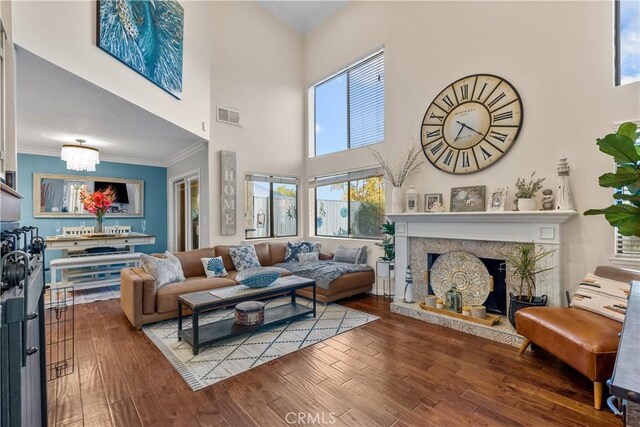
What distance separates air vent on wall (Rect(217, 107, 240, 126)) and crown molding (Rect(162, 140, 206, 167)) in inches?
22.0

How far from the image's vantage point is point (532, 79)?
3.35 meters

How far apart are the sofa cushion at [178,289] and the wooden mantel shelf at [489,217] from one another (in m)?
2.55

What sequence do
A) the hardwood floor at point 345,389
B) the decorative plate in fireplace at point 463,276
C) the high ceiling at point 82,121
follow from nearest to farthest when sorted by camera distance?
the hardwood floor at point 345,389, the high ceiling at point 82,121, the decorative plate in fireplace at point 463,276

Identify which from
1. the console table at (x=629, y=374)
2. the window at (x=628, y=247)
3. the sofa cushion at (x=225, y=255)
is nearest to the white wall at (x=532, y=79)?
the window at (x=628, y=247)

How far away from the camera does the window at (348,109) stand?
5121mm

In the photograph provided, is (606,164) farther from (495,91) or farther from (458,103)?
(458,103)

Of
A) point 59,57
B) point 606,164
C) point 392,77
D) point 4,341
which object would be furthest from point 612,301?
point 59,57

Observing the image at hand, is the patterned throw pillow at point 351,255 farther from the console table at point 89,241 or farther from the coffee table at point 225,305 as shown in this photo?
the console table at point 89,241

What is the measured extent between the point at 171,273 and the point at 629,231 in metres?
4.39

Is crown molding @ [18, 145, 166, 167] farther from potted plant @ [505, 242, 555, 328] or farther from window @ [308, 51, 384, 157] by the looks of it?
potted plant @ [505, 242, 555, 328]

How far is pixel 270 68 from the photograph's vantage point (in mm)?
5875

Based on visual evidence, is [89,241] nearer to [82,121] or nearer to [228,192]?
[82,121]

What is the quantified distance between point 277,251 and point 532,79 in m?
4.39

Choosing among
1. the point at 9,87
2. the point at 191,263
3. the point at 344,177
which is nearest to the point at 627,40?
the point at 344,177
